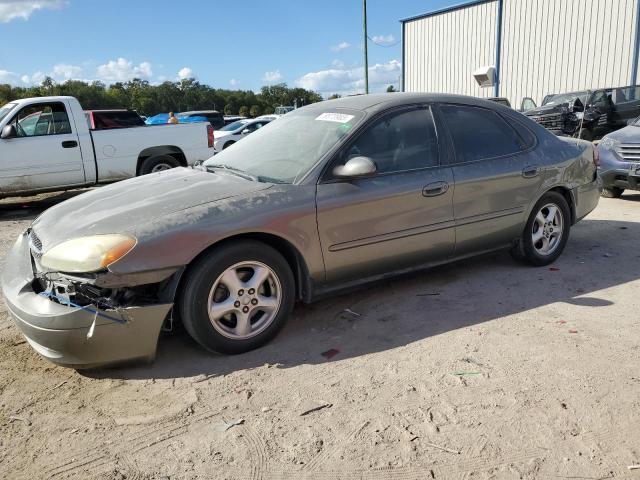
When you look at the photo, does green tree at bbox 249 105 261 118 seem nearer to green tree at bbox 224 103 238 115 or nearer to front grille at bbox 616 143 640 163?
green tree at bbox 224 103 238 115

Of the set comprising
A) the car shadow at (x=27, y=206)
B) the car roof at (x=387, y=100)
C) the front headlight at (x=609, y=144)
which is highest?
the car roof at (x=387, y=100)

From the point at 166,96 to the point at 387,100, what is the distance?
70.6 m

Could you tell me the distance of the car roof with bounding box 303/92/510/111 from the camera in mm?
4059

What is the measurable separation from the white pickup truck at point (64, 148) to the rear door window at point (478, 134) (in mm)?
5213

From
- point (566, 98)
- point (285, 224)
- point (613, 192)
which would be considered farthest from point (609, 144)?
point (566, 98)

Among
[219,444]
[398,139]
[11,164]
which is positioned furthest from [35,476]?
[11,164]

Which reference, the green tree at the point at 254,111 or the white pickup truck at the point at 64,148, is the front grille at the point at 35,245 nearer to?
the white pickup truck at the point at 64,148

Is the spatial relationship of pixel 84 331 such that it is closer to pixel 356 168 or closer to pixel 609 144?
pixel 356 168

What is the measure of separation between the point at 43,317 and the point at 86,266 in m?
0.36

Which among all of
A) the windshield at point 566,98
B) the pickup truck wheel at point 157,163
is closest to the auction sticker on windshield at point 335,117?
the pickup truck wheel at point 157,163

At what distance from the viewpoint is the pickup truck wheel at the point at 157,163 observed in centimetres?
975

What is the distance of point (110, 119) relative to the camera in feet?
37.4

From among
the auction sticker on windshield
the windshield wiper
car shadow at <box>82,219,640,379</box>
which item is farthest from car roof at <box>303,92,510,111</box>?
car shadow at <box>82,219,640,379</box>

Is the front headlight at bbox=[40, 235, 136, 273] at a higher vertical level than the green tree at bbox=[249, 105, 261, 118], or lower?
lower
